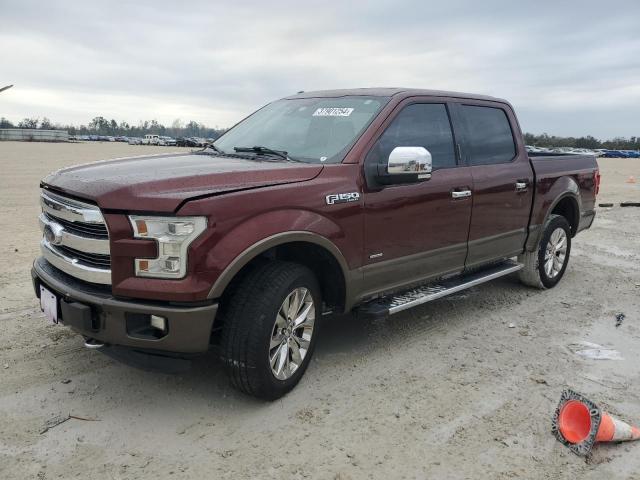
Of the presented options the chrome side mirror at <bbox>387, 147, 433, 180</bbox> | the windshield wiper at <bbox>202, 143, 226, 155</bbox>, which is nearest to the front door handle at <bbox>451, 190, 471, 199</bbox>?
the chrome side mirror at <bbox>387, 147, 433, 180</bbox>

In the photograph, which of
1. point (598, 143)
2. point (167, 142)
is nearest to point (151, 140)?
point (167, 142)

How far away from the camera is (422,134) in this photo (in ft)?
14.5

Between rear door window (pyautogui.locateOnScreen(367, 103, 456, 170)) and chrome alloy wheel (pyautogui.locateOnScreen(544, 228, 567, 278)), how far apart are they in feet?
6.95

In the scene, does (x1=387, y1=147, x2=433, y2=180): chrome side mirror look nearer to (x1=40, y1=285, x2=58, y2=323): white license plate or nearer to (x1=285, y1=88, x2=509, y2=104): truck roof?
(x1=285, y1=88, x2=509, y2=104): truck roof

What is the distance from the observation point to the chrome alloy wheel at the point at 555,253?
607 centimetres

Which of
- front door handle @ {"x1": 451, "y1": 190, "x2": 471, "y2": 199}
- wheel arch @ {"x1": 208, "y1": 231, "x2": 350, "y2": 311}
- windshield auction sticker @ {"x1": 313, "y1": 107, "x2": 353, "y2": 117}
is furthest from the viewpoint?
front door handle @ {"x1": 451, "y1": 190, "x2": 471, "y2": 199}

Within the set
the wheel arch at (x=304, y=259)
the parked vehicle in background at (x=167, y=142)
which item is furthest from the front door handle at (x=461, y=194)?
the parked vehicle in background at (x=167, y=142)

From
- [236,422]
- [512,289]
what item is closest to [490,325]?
[512,289]

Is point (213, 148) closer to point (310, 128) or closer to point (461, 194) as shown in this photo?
point (310, 128)

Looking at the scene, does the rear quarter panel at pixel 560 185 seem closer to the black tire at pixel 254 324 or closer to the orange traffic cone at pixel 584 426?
the orange traffic cone at pixel 584 426

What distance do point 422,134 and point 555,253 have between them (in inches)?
107

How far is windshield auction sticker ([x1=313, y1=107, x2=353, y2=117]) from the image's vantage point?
423 centimetres

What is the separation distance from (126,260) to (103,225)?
23 centimetres

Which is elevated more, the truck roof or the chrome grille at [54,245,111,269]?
the truck roof
